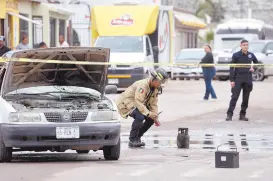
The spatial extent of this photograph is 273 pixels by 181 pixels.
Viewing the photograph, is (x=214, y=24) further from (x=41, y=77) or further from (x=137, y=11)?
(x=41, y=77)

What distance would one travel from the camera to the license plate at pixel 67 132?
14312 mm

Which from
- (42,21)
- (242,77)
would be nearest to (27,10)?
(42,21)

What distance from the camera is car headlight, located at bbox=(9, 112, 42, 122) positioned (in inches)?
563

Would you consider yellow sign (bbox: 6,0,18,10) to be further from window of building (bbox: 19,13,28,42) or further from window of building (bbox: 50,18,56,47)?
window of building (bbox: 50,18,56,47)

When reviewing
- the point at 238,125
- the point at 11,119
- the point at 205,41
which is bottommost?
the point at 205,41

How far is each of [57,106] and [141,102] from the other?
2.43 meters

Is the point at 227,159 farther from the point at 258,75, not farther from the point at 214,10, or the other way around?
the point at 214,10

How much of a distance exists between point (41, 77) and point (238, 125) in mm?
7433

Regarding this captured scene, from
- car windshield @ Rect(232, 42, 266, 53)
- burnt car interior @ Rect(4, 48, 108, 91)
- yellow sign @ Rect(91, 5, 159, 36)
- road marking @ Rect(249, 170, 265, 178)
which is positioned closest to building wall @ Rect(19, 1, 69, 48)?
yellow sign @ Rect(91, 5, 159, 36)

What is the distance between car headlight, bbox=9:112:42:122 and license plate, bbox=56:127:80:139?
0.30m

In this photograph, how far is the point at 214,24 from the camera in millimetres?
99625

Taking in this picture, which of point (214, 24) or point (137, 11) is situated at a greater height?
point (137, 11)

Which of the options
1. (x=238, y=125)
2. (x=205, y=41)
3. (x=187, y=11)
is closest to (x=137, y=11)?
(x=238, y=125)

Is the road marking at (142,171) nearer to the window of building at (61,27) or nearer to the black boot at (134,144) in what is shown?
the black boot at (134,144)
